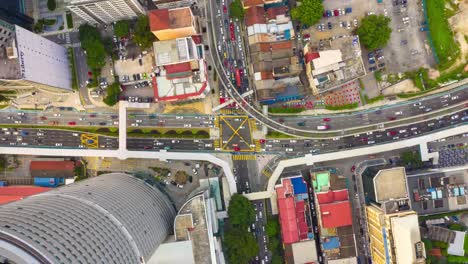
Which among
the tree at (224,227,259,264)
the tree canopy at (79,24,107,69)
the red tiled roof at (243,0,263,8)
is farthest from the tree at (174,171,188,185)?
the red tiled roof at (243,0,263,8)

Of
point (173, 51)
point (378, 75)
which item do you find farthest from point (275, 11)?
point (378, 75)

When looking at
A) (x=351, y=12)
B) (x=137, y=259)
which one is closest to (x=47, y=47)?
(x=137, y=259)

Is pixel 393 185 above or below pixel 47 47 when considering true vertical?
below

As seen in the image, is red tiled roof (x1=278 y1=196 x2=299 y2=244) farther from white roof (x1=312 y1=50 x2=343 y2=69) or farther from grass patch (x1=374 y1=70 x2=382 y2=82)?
grass patch (x1=374 y1=70 x2=382 y2=82)

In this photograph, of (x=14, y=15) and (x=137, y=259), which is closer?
(x=137, y=259)

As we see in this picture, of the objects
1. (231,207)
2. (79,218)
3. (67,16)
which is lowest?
(231,207)

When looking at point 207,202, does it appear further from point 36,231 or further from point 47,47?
point 47,47

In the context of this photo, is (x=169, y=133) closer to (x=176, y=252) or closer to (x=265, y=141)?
(x=265, y=141)

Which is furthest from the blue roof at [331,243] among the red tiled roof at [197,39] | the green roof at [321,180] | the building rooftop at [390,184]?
the red tiled roof at [197,39]

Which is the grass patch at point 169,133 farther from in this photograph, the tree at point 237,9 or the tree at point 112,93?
the tree at point 237,9
